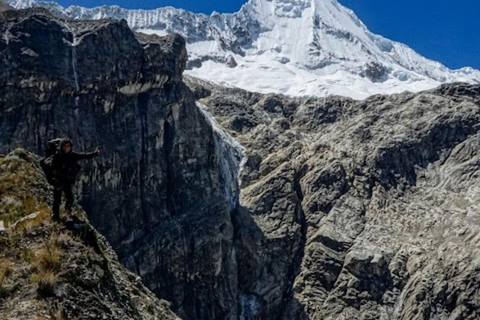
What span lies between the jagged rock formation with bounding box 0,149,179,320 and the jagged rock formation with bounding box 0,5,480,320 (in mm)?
51772

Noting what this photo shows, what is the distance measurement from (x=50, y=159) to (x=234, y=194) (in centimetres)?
7101

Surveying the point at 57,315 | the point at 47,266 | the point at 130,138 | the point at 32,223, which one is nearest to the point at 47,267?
the point at 47,266

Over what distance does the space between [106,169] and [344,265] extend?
95.7 ft

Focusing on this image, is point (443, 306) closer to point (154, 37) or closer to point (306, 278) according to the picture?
point (306, 278)

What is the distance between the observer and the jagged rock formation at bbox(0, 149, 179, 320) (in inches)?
444

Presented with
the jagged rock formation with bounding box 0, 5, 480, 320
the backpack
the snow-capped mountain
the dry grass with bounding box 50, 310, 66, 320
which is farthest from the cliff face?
the snow-capped mountain

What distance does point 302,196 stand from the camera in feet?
284

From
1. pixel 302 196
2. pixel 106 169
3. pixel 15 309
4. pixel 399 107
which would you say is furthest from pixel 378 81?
pixel 15 309

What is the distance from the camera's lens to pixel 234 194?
84938 millimetres

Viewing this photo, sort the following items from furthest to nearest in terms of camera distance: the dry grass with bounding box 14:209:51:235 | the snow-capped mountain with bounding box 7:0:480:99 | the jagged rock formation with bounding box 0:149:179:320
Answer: the snow-capped mountain with bounding box 7:0:480:99
the dry grass with bounding box 14:209:51:235
the jagged rock formation with bounding box 0:149:179:320

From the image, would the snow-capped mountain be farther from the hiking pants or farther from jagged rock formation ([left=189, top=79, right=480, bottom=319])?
the hiking pants

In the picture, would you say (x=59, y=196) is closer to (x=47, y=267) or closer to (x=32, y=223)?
(x=32, y=223)

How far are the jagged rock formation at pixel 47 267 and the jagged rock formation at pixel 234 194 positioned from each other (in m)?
51.8

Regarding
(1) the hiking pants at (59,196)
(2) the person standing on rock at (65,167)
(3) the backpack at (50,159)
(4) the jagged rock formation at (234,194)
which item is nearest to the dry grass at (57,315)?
(1) the hiking pants at (59,196)
